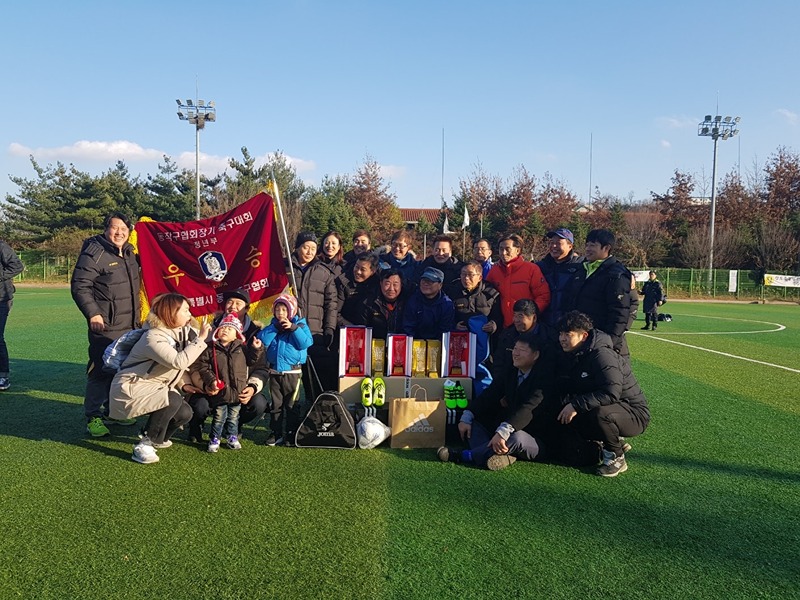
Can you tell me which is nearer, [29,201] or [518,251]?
[518,251]

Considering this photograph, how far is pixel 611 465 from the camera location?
4.74 metres

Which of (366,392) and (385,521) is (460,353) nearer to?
(366,392)

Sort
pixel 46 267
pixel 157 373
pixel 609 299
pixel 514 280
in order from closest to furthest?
pixel 157 373, pixel 609 299, pixel 514 280, pixel 46 267

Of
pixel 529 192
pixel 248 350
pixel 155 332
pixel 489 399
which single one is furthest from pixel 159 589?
pixel 529 192

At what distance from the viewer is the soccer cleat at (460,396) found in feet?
19.2

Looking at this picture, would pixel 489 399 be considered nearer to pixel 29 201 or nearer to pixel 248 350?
pixel 248 350

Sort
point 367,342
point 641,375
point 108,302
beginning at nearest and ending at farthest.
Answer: point 108,302, point 367,342, point 641,375

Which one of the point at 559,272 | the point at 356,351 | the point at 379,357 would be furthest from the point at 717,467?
the point at 356,351

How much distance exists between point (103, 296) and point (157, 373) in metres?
1.33

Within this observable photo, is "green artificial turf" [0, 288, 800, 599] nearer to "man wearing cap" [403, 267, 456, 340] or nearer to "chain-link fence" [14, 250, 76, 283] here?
"man wearing cap" [403, 267, 456, 340]

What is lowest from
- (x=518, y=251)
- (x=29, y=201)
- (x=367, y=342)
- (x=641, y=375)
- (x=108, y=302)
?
(x=641, y=375)

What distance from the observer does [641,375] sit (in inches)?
372

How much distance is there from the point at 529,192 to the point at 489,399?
4777 centimetres

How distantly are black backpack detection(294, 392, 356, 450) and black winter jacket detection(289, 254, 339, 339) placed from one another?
1224mm
